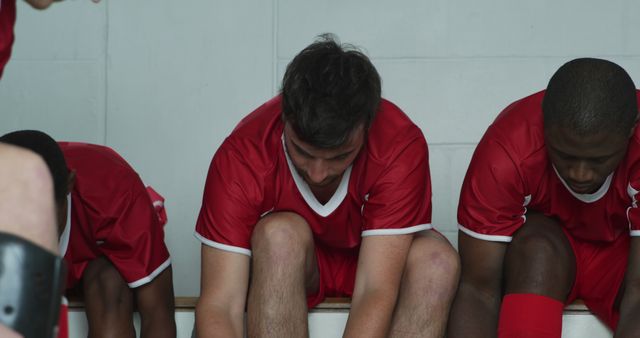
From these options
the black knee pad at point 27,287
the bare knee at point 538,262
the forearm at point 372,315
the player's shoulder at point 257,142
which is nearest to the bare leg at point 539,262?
the bare knee at point 538,262

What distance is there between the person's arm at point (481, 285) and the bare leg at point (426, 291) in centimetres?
5

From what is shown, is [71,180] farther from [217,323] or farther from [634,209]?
[634,209]

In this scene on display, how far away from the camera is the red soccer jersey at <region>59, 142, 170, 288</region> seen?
1.87 metres

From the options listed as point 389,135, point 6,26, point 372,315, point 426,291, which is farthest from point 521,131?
point 6,26

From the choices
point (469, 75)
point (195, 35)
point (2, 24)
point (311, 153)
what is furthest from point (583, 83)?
point (195, 35)

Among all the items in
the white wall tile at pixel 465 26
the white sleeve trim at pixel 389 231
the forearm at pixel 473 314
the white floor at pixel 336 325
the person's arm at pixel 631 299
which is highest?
the white wall tile at pixel 465 26

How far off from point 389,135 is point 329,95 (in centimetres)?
18

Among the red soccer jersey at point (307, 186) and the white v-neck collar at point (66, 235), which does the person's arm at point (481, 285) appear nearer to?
the red soccer jersey at point (307, 186)

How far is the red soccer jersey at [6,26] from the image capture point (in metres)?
1.17

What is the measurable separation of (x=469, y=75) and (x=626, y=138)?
80cm

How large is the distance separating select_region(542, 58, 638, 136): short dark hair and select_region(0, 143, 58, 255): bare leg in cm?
95

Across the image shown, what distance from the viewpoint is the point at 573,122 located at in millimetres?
1683

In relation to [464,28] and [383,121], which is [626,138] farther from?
[464,28]

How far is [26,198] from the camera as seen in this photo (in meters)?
0.99
